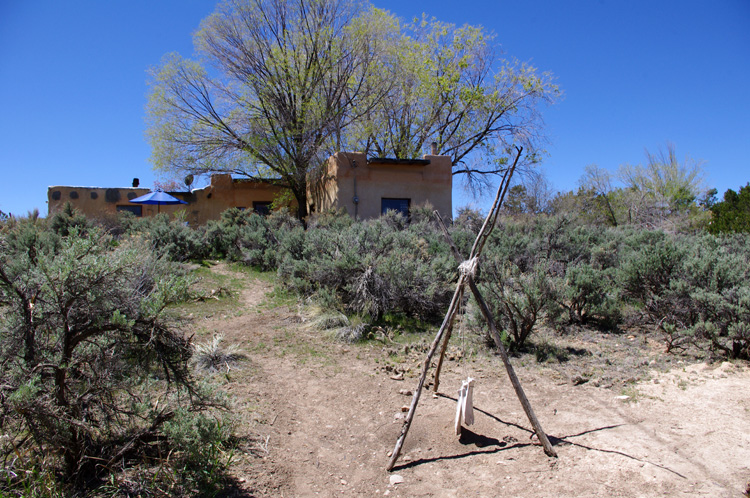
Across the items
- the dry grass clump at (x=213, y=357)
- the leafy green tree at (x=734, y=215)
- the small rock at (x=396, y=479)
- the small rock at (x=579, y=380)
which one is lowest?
the small rock at (x=396, y=479)

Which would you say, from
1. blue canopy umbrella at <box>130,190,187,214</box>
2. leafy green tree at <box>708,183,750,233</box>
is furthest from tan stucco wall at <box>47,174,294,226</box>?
leafy green tree at <box>708,183,750,233</box>

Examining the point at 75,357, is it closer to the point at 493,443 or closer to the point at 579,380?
the point at 493,443

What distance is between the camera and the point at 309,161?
62.9ft

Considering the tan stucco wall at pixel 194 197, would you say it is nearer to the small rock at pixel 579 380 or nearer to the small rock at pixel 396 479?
the small rock at pixel 579 380

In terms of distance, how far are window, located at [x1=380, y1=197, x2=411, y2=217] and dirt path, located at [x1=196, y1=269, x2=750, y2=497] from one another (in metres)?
11.5

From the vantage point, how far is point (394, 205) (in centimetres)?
1705

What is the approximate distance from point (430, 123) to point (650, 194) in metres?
15.7

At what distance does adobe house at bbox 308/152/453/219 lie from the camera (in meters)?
16.5

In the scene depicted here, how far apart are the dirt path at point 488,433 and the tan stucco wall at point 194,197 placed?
52.4 ft

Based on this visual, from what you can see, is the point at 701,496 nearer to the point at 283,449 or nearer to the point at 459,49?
the point at 283,449

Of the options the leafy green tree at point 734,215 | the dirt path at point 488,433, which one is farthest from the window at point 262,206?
the leafy green tree at point 734,215

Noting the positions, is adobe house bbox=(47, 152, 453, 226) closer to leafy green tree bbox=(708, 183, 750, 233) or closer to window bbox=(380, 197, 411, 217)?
window bbox=(380, 197, 411, 217)

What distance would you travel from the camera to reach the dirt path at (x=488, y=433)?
10.5 feet

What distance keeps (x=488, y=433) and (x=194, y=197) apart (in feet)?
62.7
